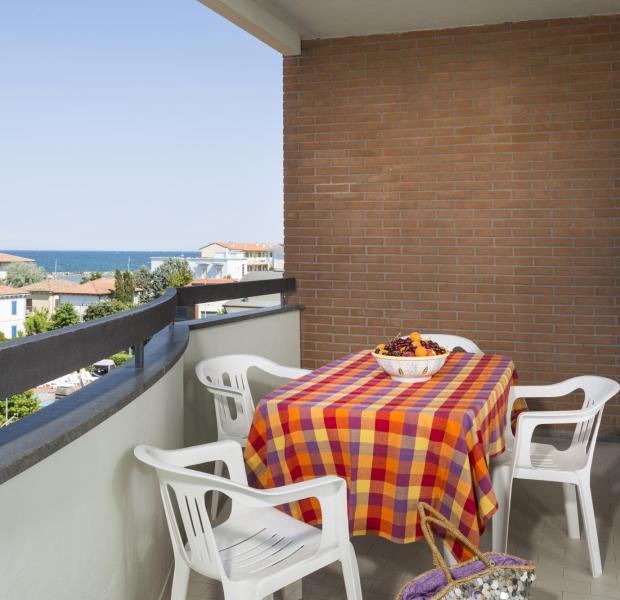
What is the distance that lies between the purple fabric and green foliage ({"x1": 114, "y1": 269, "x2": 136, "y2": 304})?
1506 mm

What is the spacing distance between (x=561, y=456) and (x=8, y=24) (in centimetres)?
3283

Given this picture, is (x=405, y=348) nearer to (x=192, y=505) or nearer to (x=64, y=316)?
(x=192, y=505)

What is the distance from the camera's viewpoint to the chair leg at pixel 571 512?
3.12 m

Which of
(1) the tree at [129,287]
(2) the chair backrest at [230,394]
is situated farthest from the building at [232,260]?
(2) the chair backrest at [230,394]

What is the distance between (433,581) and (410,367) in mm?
1095

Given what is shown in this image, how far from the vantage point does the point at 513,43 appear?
16.0 feet

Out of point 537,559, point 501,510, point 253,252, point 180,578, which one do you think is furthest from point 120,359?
point 253,252

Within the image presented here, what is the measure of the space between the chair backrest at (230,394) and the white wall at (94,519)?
581mm

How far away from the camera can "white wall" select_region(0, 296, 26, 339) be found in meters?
1.76

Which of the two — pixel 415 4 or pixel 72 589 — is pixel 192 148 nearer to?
pixel 415 4

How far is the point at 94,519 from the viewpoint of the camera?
1.78m

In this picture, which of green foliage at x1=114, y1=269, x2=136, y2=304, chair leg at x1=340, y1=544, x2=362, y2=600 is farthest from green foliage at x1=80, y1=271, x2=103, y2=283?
chair leg at x1=340, y1=544, x2=362, y2=600

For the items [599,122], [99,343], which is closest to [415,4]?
[599,122]

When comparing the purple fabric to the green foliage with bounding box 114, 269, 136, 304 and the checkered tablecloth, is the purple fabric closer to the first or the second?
the checkered tablecloth
